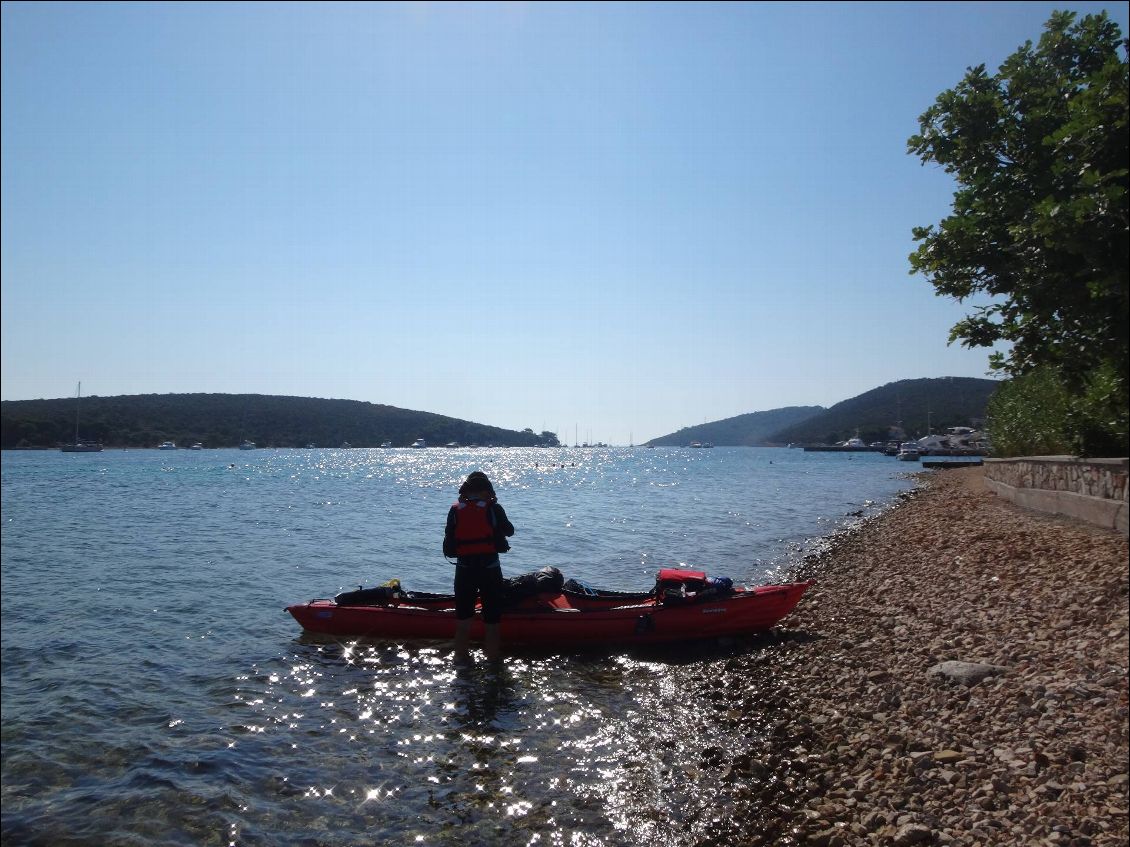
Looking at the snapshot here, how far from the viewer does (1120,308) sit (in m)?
6.67

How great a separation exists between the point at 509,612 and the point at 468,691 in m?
1.91

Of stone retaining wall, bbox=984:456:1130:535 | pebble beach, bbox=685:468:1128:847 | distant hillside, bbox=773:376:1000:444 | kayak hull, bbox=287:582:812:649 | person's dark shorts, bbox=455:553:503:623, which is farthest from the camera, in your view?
Result: distant hillside, bbox=773:376:1000:444

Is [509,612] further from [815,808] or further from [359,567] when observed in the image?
[359,567]

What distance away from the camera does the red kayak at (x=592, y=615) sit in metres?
10.1

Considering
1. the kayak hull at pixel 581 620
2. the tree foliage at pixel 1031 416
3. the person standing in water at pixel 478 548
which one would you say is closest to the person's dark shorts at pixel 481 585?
the person standing in water at pixel 478 548

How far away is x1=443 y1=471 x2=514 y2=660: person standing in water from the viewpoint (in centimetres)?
956

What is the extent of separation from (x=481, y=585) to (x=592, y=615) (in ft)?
5.91

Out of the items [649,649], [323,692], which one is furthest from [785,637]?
[323,692]

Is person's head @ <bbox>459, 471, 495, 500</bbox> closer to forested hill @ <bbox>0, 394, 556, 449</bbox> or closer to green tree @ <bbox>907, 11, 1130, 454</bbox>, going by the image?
forested hill @ <bbox>0, 394, 556, 449</bbox>

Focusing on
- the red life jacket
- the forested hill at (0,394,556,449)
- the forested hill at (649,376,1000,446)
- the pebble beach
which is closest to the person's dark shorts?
the red life jacket

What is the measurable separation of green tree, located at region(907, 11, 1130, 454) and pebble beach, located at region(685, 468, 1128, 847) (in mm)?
2533

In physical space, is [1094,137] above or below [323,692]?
above

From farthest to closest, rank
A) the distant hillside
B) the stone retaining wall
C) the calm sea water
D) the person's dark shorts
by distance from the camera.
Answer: the distant hillside, the person's dark shorts, the stone retaining wall, the calm sea water

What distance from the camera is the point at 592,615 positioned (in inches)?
410
